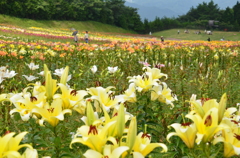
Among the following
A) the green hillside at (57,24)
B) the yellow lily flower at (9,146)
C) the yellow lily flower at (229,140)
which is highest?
the green hillside at (57,24)

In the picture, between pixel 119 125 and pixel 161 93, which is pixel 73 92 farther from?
pixel 161 93

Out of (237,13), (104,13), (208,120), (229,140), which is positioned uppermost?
(104,13)

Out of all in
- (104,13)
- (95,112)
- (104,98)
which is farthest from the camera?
(104,13)

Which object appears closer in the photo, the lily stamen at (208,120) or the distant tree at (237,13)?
the lily stamen at (208,120)

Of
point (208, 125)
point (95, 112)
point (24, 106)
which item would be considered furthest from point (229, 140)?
point (24, 106)

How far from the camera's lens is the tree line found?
3381 cm

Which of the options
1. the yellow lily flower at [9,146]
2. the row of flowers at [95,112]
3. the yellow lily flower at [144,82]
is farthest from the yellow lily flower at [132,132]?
the yellow lily flower at [144,82]

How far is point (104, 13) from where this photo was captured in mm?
46625

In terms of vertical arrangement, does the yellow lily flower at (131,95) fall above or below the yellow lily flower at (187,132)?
above

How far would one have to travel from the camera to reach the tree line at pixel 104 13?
A: 3381cm

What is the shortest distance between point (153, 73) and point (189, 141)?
29.5 inches

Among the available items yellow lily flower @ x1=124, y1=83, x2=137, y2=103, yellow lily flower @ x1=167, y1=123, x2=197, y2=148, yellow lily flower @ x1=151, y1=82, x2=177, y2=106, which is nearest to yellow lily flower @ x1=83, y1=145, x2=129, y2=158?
yellow lily flower @ x1=167, y1=123, x2=197, y2=148

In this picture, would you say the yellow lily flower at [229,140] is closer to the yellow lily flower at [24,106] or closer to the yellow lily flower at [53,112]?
the yellow lily flower at [53,112]

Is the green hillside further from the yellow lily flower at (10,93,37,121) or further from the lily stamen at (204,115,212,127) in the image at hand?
the lily stamen at (204,115,212,127)
